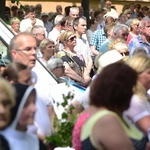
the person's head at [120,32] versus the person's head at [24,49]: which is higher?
the person's head at [24,49]

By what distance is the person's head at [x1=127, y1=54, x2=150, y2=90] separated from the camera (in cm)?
596

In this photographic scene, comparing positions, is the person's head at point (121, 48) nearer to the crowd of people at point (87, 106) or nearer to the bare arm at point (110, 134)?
the crowd of people at point (87, 106)

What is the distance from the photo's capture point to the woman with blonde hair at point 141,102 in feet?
18.5

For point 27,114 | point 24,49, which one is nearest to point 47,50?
point 24,49

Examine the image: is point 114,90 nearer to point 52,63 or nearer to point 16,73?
point 16,73

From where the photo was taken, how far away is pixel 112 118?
457 cm

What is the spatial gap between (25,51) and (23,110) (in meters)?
1.73

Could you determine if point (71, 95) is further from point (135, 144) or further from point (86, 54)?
point (86, 54)

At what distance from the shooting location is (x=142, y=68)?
600cm

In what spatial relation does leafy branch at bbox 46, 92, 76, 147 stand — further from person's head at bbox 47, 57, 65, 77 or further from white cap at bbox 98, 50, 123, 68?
person's head at bbox 47, 57, 65, 77

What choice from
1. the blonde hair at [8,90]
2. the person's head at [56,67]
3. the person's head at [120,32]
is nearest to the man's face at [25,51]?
the blonde hair at [8,90]

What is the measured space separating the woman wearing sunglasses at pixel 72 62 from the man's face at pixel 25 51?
3530 millimetres

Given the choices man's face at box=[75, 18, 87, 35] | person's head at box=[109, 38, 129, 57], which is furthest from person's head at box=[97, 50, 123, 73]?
man's face at box=[75, 18, 87, 35]

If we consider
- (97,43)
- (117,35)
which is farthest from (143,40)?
(97,43)
